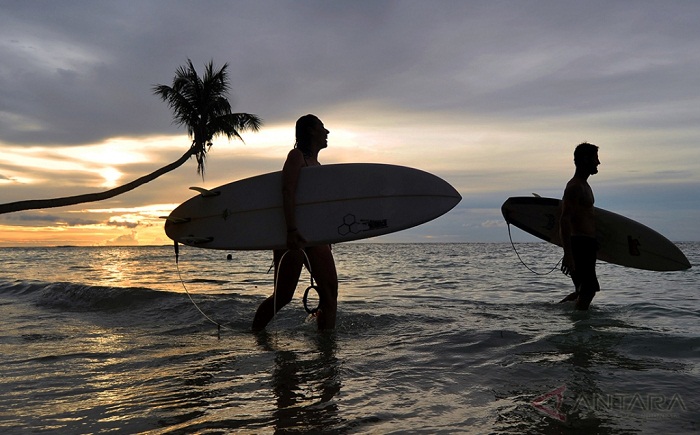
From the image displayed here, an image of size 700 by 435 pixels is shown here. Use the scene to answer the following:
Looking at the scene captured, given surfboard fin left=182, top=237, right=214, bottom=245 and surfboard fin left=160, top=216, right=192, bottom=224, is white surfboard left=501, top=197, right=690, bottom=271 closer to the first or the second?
surfboard fin left=182, top=237, right=214, bottom=245

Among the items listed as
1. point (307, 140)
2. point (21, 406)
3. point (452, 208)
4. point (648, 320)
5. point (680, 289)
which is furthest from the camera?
point (680, 289)

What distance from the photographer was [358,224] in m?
4.91

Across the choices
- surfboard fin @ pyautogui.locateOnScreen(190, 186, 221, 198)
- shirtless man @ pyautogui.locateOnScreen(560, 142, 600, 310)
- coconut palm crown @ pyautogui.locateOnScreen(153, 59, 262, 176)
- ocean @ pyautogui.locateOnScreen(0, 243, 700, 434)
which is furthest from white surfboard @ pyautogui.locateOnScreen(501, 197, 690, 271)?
coconut palm crown @ pyautogui.locateOnScreen(153, 59, 262, 176)

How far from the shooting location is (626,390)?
321 centimetres

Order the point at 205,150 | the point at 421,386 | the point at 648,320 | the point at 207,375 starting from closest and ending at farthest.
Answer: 1. the point at 421,386
2. the point at 207,375
3. the point at 648,320
4. the point at 205,150

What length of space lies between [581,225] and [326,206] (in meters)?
2.87

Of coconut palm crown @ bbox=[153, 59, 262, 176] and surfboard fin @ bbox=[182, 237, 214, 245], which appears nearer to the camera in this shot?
surfboard fin @ bbox=[182, 237, 214, 245]

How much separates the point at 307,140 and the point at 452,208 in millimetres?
1536

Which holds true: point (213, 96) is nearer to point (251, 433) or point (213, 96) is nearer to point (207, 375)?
point (207, 375)

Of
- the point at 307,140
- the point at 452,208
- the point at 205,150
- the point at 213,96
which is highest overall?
the point at 213,96

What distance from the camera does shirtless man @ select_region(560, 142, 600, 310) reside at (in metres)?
5.77

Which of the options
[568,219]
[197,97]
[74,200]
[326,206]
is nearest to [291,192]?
[326,206]

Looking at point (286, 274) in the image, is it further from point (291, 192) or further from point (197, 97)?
point (197, 97)

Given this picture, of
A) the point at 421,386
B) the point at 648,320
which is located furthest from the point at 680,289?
the point at 421,386
